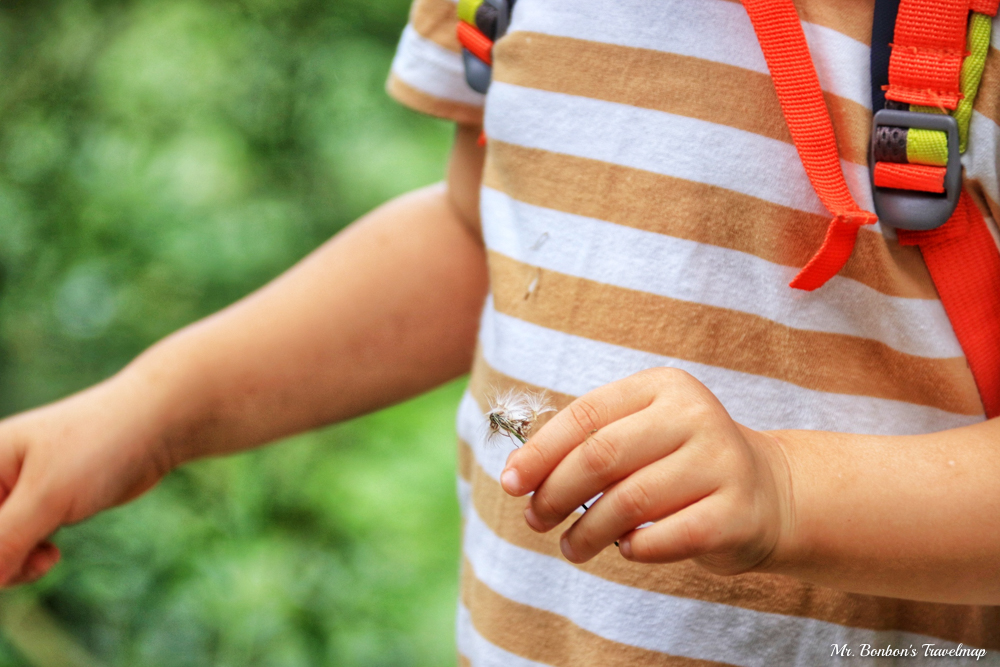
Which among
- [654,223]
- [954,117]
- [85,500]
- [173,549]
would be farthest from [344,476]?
[954,117]

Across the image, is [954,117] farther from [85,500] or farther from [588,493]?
[85,500]

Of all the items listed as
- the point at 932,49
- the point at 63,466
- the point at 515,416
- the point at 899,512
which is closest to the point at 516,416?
the point at 515,416

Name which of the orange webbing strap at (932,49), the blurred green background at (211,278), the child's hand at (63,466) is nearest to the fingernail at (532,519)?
the orange webbing strap at (932,49)

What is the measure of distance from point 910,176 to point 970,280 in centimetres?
10

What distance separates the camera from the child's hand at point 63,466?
75 centimetres

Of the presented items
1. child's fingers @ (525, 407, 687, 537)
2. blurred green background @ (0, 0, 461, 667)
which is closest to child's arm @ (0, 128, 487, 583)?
child's fingers @ (525, 407, 687, 537)

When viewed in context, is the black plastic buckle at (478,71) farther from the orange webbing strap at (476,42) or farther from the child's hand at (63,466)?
the child's hand at (63,466)

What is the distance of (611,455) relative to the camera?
0.45m

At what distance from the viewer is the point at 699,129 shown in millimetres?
613

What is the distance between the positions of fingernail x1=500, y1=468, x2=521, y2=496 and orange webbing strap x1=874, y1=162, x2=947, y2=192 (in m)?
0.33

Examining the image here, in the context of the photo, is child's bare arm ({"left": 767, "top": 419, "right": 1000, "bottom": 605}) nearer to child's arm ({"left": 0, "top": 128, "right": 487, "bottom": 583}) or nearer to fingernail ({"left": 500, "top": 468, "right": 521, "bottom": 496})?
fingernail ({"left": 500, "top": 468, "right": 521, "bottom": 496})

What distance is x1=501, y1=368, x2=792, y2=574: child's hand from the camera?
45 cm

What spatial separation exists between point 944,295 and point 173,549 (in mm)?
1681

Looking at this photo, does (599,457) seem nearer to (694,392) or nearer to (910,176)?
(694,392)
